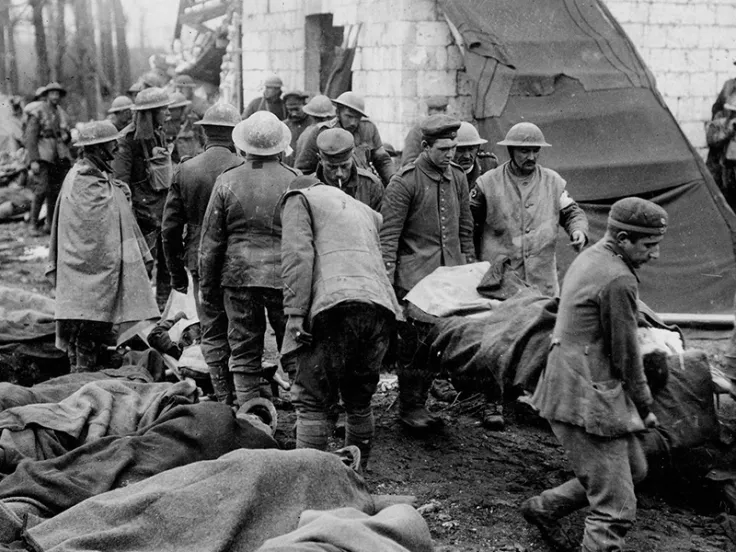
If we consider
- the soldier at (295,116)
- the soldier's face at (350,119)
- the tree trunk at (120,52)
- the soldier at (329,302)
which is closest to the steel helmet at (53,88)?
the soldier at (295,116)

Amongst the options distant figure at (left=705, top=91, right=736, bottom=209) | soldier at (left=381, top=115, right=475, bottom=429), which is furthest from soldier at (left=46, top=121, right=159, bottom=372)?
distant figure at (left=705, top=91, right=736, bottom=209)

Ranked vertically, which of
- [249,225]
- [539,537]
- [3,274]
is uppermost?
[249,225]

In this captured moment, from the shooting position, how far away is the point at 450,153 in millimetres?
6566

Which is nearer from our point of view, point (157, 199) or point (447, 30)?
point (157, 199)

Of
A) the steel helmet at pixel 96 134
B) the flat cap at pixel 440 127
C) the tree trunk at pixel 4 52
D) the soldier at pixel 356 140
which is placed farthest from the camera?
the tree trunk at pixel 4 52

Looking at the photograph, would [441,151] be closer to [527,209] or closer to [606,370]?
[527,209]

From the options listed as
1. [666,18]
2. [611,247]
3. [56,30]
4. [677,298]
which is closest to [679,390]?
[611,247]

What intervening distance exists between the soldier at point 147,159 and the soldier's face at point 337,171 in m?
3.41

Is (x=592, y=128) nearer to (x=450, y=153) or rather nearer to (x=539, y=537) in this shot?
(x=450, y=153)

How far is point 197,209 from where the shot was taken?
694 cm

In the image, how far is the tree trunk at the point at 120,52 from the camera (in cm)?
2267

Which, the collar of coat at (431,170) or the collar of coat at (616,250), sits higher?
the collar of coat at (616,250)

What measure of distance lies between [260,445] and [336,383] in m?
0.59

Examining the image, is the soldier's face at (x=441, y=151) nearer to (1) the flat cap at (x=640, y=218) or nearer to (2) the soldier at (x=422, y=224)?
(2) the soldier at (x=422, y=224)
